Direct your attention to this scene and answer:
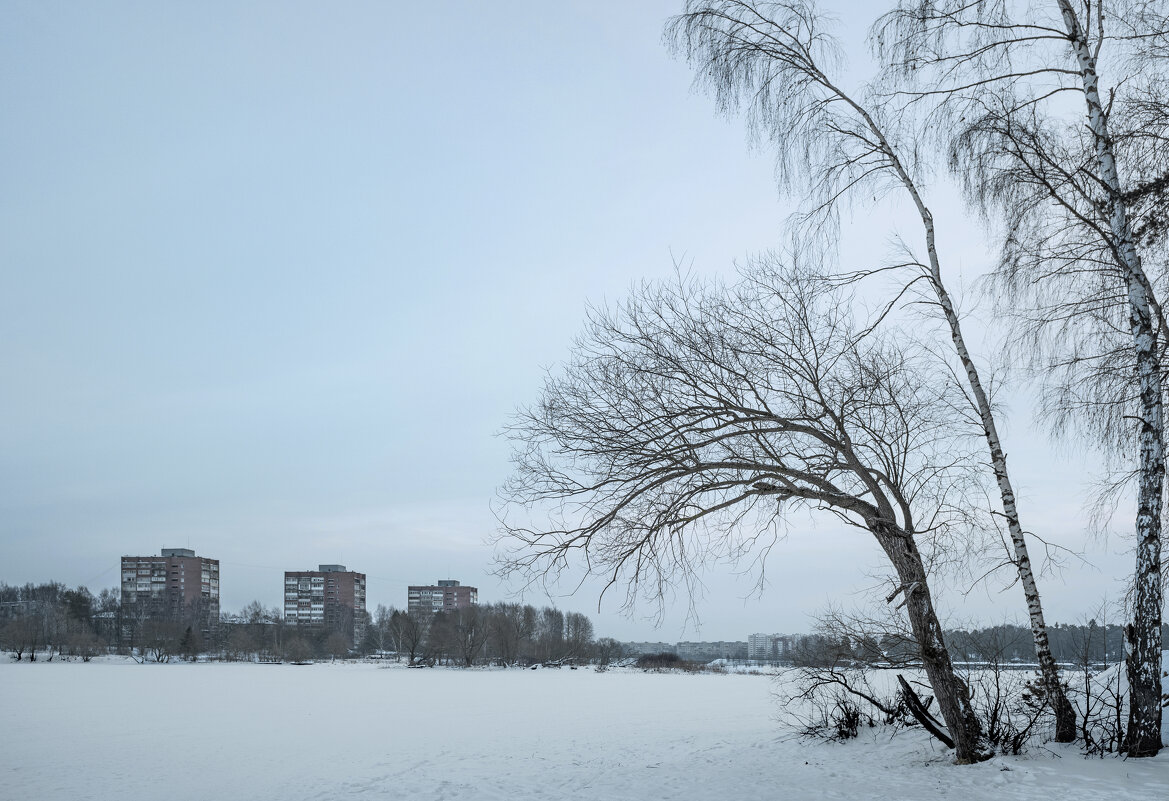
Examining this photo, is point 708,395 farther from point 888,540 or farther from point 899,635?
point 899,635

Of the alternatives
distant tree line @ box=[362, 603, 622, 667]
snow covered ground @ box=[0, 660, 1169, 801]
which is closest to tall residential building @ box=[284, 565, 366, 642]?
distant tree line @ box=[362, 603, 622, 667]

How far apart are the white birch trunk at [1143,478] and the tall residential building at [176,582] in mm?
140616

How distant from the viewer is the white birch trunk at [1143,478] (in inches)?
337

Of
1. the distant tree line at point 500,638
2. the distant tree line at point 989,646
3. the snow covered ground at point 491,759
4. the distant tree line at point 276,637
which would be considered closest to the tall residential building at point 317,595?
the distant tree line at point 276,637

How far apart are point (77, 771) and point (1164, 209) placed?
788 inches

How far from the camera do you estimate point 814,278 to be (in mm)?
10539

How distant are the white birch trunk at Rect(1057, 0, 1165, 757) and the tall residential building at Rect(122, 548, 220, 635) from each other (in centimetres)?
14062

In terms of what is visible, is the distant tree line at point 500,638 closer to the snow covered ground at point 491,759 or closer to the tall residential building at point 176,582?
the tall residential building at point 176,582

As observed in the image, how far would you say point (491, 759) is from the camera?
52.1 ft

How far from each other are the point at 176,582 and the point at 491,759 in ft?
480

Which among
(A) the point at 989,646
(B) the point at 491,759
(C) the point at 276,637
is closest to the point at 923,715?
(A) the point at 989,646

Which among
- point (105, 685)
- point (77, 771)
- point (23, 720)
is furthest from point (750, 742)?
point (105, 685)

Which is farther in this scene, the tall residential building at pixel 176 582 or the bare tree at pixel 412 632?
the tall residential building at pixel 176 582

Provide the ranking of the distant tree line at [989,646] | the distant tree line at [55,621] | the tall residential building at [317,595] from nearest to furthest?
the distant tree line at [989,646] < the distant tree line at [55,621] < the tall residential building at [317,595]
